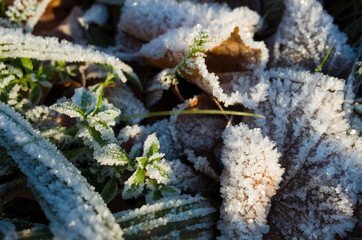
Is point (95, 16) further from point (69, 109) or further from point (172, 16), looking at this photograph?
point (69, 109)

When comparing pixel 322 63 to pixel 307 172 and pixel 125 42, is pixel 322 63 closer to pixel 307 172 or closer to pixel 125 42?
pixel 307 172

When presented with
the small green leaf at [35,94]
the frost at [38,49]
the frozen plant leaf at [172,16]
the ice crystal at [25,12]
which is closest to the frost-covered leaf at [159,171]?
the frost at [38,49]

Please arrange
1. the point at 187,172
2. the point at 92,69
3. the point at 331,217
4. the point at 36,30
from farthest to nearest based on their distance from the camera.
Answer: the point at 36,30, the point at 92,69, the point at 187,172, the point at 331,217

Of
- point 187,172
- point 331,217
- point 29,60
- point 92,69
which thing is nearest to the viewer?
point 331,217

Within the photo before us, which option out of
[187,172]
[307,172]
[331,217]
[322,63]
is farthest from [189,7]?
[331,217]

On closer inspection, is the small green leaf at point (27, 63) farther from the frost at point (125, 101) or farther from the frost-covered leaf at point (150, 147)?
the frost-covered leaf at point (150, 147)

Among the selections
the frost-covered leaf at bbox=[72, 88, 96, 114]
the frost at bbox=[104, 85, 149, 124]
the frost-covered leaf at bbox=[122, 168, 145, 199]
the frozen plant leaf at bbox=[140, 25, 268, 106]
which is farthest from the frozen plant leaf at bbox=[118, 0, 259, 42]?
the frost-covered leaf at bbox=[122, 168, 145, 199]

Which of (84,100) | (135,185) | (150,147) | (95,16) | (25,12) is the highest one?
(95,16)

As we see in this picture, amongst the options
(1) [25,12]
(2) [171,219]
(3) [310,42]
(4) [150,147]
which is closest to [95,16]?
(1) [25,12]
